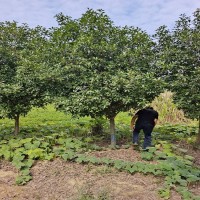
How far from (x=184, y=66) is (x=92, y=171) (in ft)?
13.1

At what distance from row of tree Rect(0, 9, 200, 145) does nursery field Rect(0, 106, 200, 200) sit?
1082 mm

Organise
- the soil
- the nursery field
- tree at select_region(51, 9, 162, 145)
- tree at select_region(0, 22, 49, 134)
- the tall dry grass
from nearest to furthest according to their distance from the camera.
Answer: the soil < the nursery field < tree at select_region(51, 9, 162, 145) < tree at select_region(0, 22, 49, 134) < the tall dry grass

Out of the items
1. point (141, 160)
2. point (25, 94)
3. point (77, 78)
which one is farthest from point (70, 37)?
point (141, 160)

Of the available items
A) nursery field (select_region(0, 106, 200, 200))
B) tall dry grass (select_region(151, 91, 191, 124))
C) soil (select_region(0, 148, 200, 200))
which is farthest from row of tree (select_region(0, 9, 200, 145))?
tall dry grass (select_region(151, 91, 191, 124))

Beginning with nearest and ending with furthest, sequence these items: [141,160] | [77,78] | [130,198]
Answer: [130,198] → [141,160] → [77,78]

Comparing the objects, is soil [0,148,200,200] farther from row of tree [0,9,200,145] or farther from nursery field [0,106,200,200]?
row of tree [0,9,200,145]

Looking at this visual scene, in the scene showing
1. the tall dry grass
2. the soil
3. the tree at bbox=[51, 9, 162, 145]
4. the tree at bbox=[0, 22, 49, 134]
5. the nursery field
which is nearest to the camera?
the soil

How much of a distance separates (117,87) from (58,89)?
1.71 m

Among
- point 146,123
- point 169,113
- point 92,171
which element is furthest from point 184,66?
point 169,113

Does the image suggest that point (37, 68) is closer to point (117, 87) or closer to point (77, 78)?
point (77, 78)

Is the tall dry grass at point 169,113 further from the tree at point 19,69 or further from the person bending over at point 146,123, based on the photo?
the tree at point 19,69

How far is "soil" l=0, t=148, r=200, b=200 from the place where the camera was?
665 cm

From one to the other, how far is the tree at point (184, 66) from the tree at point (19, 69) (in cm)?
334

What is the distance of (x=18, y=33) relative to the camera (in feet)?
33.9
